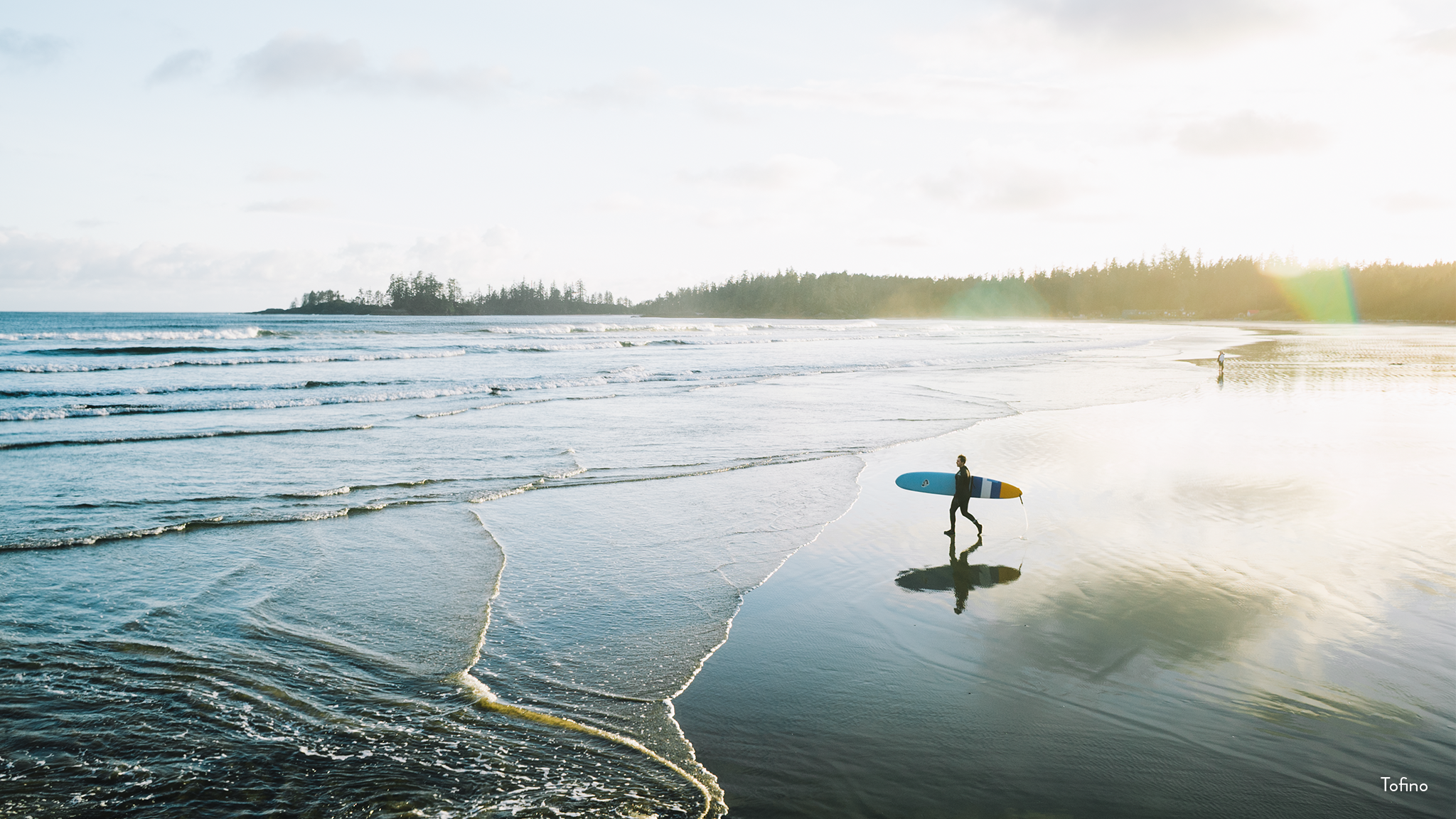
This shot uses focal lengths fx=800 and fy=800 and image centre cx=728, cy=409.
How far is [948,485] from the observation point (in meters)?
10.2

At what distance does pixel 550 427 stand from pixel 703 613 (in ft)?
38.2

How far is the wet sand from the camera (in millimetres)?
4402

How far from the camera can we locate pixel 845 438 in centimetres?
1645

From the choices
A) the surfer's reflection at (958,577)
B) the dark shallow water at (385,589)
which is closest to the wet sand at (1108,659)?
the surfer's reflection at (958,577)

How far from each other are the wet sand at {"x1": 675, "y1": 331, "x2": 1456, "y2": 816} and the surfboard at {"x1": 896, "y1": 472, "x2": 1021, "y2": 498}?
36 centimetres

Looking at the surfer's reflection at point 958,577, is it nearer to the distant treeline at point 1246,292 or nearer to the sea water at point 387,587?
the sea water at point 387,587

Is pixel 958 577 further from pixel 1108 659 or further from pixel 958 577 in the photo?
pixel 1108 659

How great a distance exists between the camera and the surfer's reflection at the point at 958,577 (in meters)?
7.53

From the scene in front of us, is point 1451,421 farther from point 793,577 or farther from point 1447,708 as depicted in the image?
point 793,577

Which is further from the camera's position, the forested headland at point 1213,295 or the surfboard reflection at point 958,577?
the forested headland at point 1213,295

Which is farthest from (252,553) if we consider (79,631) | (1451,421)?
(1451,421)

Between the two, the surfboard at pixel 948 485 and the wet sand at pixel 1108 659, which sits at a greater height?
the surfboard at pixel 948 485

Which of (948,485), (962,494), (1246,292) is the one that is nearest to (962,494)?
(962,494)

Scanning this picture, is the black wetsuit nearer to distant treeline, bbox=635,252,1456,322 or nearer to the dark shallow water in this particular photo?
the dark shallow water
